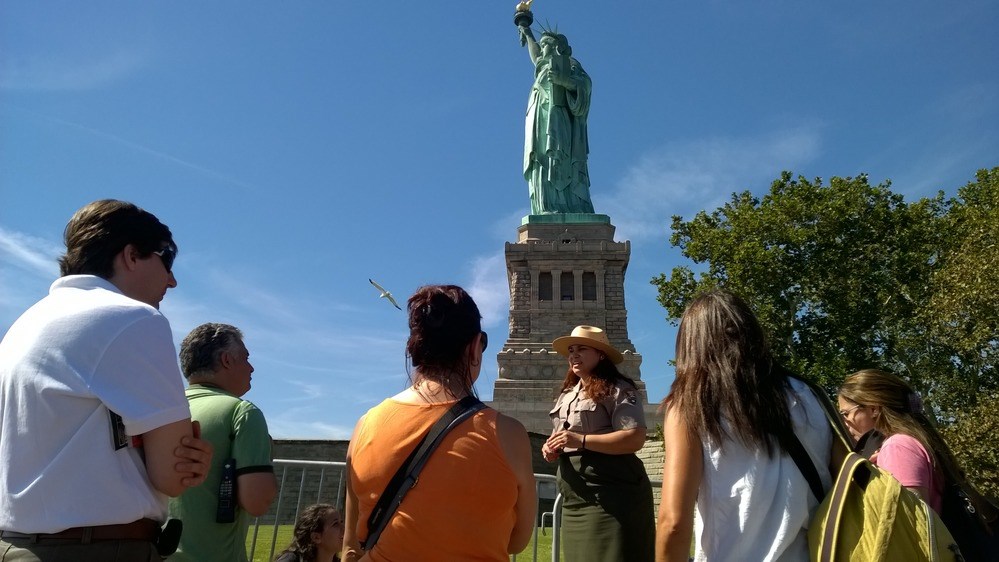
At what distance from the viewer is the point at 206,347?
12.7ft

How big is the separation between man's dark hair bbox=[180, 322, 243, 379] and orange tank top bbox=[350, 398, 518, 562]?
4.34ft

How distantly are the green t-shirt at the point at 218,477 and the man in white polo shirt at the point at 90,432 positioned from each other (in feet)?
3.18

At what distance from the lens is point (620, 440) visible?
4.89 m

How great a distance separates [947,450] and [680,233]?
2528cm

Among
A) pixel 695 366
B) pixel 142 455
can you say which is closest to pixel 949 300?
pixel 695 366

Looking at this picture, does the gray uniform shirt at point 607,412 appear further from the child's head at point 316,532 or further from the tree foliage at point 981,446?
the tree foliage at point 981,446

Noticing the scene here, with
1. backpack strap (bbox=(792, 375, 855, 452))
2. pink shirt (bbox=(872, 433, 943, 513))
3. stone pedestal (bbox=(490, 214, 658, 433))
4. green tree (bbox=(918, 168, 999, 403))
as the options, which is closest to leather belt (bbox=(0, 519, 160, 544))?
backpack strap (bbox=(792, 375, 855, 452))

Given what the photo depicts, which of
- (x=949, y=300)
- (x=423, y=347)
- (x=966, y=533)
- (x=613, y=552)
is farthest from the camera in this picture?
(x=949, y=300)

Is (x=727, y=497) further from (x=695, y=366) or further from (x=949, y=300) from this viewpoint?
(x=949, y=300)

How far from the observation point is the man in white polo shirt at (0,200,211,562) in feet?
7.51

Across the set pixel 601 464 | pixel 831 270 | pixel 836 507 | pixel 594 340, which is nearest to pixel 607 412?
pixel 601 464

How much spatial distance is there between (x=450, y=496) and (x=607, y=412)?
2.57 meters

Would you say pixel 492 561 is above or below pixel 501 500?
below

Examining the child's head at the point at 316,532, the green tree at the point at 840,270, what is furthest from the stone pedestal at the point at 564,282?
the child's head at the point at 316,532
